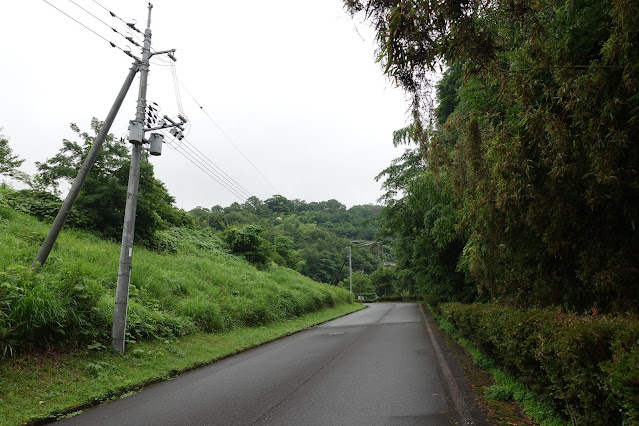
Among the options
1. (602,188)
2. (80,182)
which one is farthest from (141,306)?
(602,188)

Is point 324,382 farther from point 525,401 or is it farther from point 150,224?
point 150,224

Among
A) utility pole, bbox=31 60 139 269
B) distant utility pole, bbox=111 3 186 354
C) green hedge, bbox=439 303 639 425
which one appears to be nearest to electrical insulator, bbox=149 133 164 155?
distant utility pole, bbox=111 3 186 354

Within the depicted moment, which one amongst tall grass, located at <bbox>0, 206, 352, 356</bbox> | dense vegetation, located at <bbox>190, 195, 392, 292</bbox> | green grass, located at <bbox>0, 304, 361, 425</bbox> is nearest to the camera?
green grass, located at <bbox>0, 304, 361, 425</bbox>

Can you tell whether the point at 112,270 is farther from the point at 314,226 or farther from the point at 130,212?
the point at 314,226

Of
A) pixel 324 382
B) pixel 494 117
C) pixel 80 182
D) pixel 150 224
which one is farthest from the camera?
pixel 150 224

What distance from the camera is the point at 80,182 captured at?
28.9 ft

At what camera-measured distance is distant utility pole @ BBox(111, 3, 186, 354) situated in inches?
337

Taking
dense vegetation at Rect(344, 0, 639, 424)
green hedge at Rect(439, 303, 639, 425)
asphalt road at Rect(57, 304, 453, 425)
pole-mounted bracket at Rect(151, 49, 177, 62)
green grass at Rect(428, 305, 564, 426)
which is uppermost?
pole-mounted bracket at Rect(151, 49, 177, 62)

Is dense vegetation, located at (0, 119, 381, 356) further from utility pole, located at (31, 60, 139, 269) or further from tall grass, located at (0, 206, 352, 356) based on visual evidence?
utility pole, located at (31, 60, 139, 269)

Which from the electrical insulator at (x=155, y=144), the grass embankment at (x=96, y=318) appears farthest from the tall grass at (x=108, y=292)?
the electrical insulator at (x=155, y=144)

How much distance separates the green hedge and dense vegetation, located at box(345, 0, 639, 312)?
1189 millimetres

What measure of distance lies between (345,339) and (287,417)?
872cm

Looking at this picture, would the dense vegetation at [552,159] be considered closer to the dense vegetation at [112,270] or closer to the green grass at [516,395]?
the green grass at [516,395]

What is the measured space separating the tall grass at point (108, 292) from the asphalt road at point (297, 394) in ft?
7.41
